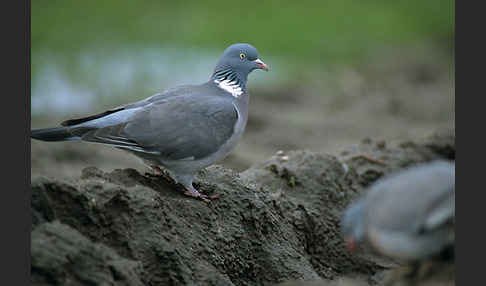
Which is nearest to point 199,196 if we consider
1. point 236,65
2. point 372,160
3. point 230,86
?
point 230,86

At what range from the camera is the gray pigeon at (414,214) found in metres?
3.59

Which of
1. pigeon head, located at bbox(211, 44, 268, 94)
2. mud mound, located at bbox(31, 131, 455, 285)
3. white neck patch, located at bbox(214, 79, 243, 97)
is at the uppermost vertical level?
pigeon head, located at bbox(211, 44, 268, 94)

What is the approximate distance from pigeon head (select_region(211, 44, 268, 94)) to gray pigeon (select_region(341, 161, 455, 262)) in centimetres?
278

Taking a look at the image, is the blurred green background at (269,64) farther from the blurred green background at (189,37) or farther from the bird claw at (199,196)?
the bird claw at (199,196)

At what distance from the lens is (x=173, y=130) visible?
5.59 meters

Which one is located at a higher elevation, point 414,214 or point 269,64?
point 269,64

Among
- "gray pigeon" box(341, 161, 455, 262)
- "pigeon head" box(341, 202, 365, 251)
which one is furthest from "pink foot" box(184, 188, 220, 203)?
"gray pigeon" box(341, 161, 455, 262)

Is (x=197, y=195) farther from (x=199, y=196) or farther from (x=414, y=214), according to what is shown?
(x=414, y=214)

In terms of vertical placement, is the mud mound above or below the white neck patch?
below

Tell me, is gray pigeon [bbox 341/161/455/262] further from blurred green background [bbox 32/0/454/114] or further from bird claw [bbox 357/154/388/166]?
blurred green background [bbox 32/0/454/114]

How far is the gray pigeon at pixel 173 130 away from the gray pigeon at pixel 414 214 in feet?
6.81

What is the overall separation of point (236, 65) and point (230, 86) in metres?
0.24

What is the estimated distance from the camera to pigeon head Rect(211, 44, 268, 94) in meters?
6.35

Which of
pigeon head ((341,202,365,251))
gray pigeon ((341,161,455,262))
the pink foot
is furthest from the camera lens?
the pink foot
